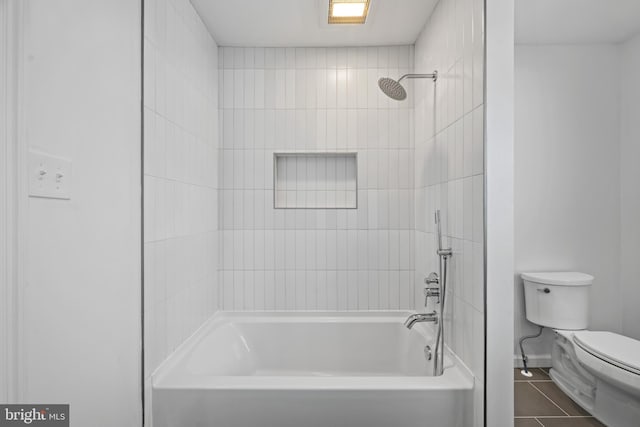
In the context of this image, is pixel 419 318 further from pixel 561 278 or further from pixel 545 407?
pixel 561 278

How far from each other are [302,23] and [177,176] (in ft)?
3.95

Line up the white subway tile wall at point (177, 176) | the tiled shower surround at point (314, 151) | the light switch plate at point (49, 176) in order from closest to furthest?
1. the light switch plate at point (49, 176)
2. the white subway tile wall at point (177, 176)
3. the tiled shower surround at point (314, 151)

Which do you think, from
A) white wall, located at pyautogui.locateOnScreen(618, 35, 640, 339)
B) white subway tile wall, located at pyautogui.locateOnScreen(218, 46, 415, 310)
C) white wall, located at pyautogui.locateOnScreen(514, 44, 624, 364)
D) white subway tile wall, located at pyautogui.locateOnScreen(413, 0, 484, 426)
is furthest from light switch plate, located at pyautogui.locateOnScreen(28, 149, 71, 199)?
white wall, located at pyautogui.locateOnScreen(618, 35, 640, 339)

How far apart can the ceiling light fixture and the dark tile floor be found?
2.47 m

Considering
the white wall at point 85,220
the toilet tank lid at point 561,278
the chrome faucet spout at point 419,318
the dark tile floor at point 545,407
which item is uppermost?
the white wall at point 85,220

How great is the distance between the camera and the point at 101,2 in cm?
121

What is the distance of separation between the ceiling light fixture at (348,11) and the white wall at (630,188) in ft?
6.86

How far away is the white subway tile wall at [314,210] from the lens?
2.52 meters

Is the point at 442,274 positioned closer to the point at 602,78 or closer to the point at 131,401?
the point at 131,401

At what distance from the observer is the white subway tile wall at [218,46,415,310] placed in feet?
8.28

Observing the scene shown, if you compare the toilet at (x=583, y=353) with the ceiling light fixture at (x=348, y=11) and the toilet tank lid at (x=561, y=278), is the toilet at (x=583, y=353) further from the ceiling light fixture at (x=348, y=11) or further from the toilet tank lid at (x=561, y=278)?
the ceiling light fixture at (x=348, y=11)

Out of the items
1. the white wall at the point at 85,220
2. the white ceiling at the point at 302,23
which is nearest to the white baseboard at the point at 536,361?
the white ceiling at the point at 302,23

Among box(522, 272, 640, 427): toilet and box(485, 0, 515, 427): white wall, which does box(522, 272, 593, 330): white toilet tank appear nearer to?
box(522, 272, 640, 427): toilet

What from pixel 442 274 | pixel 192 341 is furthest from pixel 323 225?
pixel 192 341
